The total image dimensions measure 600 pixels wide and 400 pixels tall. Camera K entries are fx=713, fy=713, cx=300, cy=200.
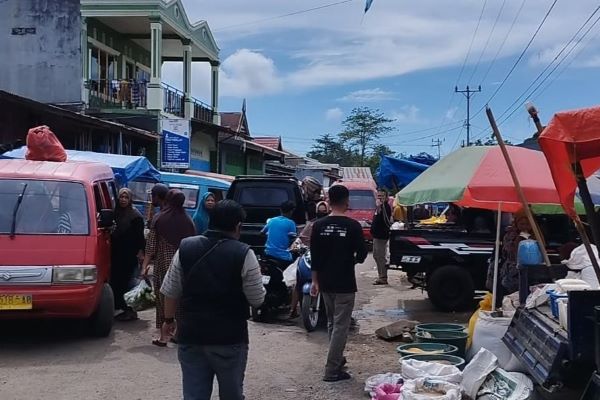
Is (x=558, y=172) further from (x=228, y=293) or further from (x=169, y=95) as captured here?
(x=169, y=95)

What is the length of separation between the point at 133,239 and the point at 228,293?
5.43 meters

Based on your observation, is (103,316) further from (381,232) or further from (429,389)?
(381,232)

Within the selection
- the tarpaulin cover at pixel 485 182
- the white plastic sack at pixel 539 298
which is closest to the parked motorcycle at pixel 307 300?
the tarpaulin cover at pixel 485 182

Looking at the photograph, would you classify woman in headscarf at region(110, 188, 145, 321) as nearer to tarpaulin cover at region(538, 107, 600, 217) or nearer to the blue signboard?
tarpaulin cover at region(538, 107, 600, 217)

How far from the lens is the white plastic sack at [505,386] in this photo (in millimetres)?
5398

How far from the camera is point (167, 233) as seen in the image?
26.5 feet

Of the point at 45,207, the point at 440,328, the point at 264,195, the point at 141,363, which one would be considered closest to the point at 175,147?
the point at 264,195

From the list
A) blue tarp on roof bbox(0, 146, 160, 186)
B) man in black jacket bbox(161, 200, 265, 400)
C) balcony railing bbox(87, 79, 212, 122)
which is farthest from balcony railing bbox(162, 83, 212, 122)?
man in black jacket bbox(161, 200, 265, 400)

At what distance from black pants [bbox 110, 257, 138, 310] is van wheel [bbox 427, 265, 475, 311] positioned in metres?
4.52

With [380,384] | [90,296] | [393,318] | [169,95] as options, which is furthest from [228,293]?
[169,95]

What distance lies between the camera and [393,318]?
10641 mm

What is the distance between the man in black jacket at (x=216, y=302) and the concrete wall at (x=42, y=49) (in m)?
20.1

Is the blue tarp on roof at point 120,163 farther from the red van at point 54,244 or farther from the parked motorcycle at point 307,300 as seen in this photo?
the parked motorcycle at point 307,300

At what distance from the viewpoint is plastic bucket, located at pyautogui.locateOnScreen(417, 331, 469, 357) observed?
7.07 m
